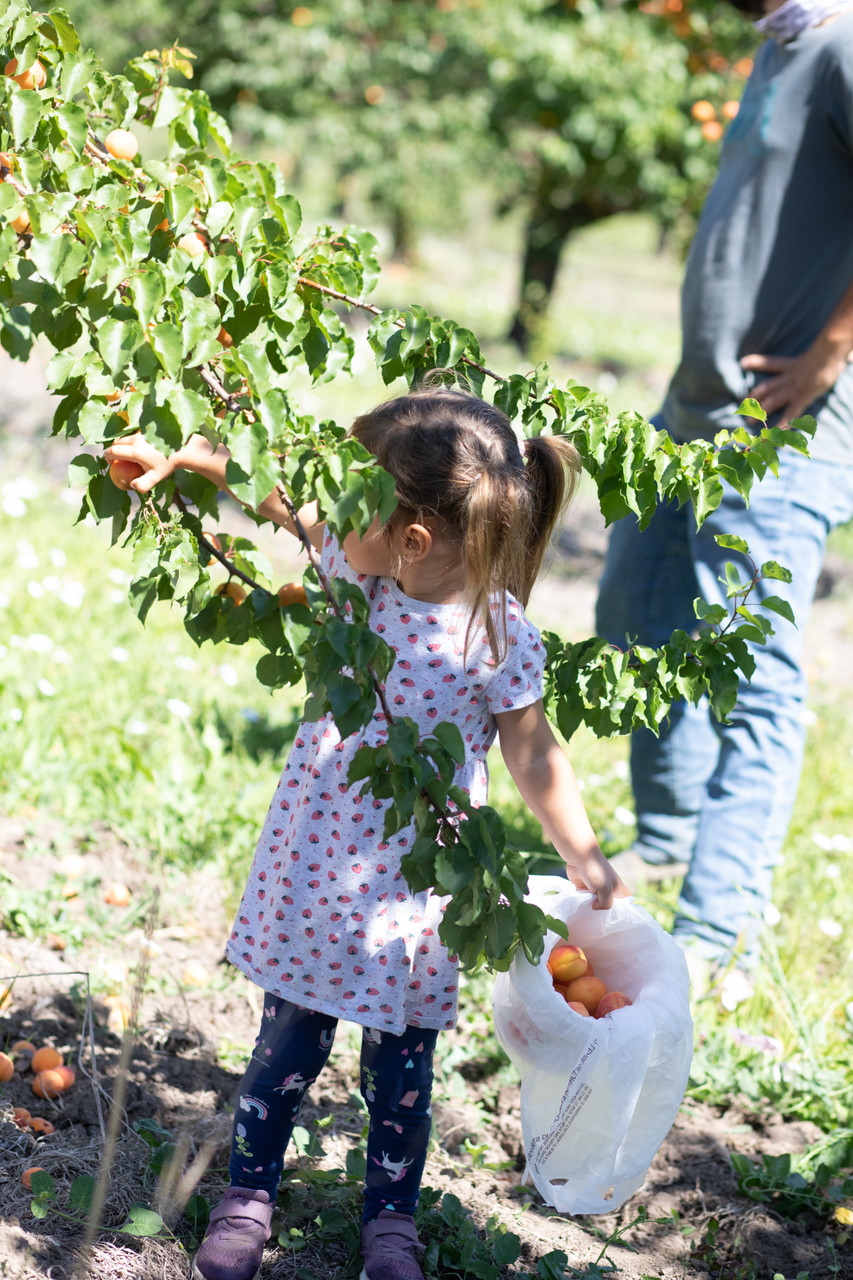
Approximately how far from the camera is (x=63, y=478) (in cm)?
570

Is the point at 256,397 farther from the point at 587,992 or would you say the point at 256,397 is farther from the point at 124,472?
the point at 587,992

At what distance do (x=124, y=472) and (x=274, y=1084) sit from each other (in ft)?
2.96

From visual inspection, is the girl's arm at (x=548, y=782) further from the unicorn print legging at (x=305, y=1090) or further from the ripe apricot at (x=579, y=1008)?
the unicorn print legging at (x=305, y=1090)

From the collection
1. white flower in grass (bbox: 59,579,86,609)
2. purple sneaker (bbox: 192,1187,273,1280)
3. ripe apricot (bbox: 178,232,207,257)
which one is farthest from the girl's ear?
white flower in grass (bbox: 59,579,86,609)

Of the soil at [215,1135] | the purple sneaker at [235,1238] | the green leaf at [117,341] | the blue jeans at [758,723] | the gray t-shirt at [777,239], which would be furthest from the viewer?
the blue jeans at [758,723]

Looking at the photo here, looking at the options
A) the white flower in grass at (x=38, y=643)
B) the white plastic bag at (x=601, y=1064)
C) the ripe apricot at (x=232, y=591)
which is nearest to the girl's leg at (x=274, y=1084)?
the white plastic bag at (x=601, y=1064)

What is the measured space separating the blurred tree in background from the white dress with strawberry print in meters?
7.37

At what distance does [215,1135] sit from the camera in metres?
1.87

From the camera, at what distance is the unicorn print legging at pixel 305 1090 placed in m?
1.71

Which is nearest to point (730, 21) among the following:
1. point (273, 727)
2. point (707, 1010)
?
point (273, 727)

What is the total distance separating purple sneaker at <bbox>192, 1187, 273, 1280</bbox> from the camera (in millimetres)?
1645

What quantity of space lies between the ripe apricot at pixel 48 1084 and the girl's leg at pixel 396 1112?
57cm

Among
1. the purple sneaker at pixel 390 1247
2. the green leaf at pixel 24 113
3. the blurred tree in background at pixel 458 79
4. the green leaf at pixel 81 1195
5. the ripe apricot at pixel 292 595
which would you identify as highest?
the blurred tree in background at pixel 458 79

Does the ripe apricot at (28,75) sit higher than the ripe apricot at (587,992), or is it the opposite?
the ripe apricot at (28,75)
